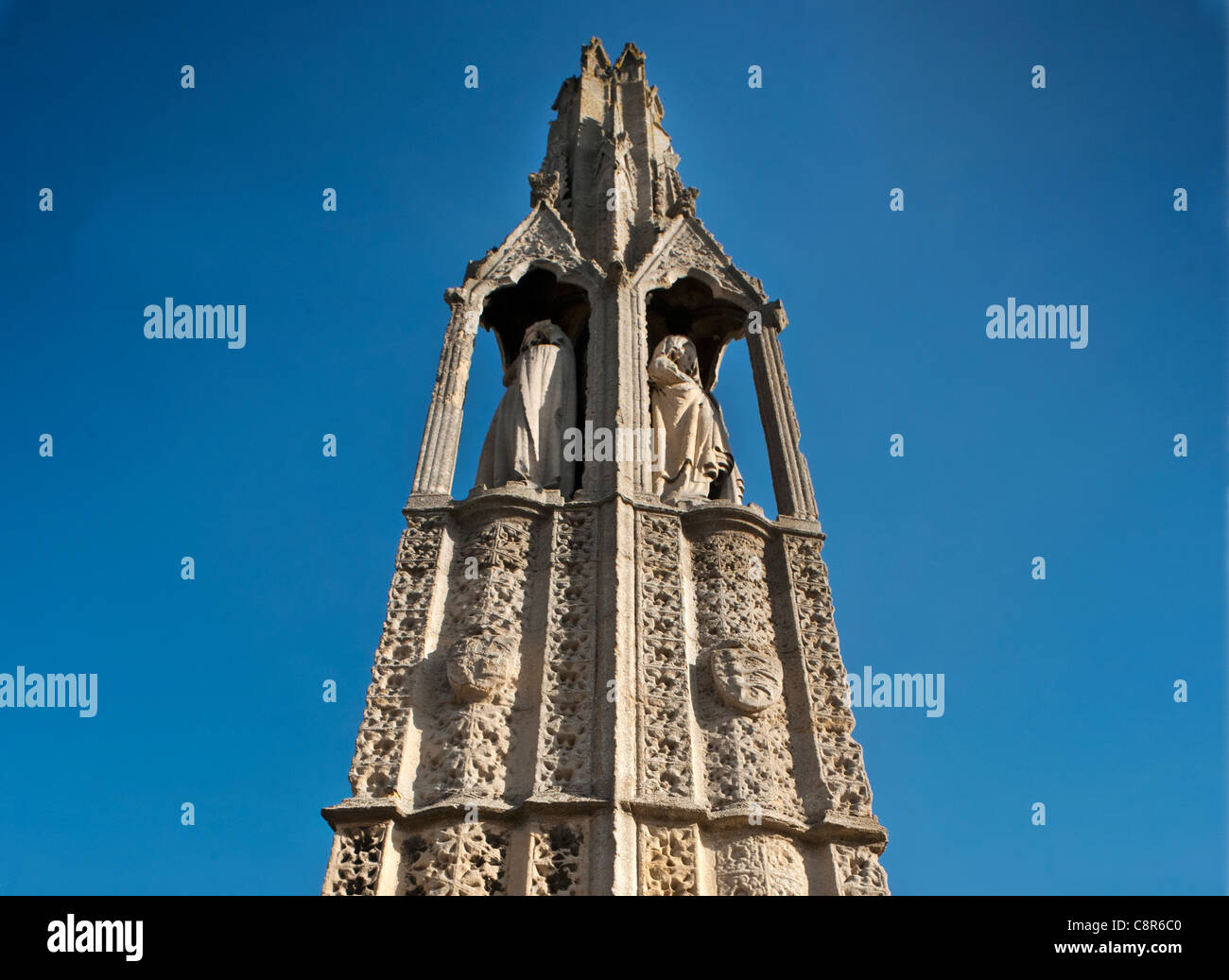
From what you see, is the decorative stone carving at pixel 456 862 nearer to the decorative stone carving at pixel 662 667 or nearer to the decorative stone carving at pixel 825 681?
the decorative stone carving at pixel 662 667

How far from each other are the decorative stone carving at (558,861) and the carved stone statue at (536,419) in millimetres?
4042

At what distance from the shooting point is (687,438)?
1140 centimetres

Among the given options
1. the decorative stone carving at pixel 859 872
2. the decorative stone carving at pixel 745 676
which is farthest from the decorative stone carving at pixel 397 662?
the decorative stone carving at pixel 859 872

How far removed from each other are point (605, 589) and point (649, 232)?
6356mm

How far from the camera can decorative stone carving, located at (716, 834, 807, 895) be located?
7.22 meters

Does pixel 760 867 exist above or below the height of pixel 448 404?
below

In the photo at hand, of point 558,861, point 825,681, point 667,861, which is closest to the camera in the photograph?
point 558,861

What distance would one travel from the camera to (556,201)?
49.1 feet

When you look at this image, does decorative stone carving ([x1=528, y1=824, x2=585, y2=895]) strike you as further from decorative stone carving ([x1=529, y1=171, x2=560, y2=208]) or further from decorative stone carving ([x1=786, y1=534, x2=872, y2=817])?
decorative stone carving ([x1=529, y1=171, x2=560, y2=208])

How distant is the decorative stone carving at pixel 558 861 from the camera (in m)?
7.00

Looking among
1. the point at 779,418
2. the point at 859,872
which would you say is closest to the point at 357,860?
the point at 859,872

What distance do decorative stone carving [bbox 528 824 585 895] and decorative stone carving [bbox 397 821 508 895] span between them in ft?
0.89

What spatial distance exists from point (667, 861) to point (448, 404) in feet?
17.8

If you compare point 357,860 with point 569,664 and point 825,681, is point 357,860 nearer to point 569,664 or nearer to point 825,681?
point 569,664
